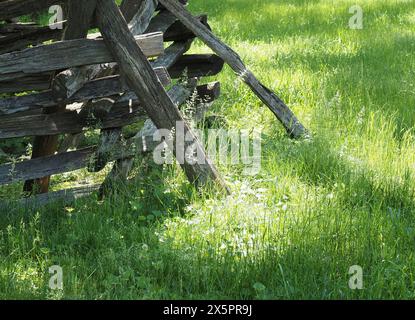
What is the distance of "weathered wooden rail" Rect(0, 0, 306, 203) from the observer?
468cm

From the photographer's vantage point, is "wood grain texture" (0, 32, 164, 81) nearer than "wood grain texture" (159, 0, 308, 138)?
Yes

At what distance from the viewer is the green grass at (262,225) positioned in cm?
391

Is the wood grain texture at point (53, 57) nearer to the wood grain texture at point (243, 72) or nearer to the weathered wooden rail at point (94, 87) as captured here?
the weathered wooden rail at point (94, 87)

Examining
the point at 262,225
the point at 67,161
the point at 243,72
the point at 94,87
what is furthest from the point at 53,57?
the point at 243,72

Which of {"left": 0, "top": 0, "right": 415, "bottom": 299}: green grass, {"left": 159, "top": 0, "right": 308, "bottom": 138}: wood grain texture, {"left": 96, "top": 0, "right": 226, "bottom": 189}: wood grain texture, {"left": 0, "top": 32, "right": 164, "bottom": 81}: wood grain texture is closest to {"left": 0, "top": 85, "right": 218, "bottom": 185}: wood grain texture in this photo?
{"left": 0, "top": 0, "right": 415, "bottom": 299}: green grass

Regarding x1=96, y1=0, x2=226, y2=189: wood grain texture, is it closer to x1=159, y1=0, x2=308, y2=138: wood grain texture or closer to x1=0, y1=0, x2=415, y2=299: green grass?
x1=0, y1=0, x2=415, y2=299: green grass

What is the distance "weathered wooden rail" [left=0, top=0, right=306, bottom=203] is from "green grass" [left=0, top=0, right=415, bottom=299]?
11.0 inches

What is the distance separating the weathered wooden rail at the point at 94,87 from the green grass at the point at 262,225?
0.28m

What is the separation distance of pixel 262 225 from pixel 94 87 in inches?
67.4

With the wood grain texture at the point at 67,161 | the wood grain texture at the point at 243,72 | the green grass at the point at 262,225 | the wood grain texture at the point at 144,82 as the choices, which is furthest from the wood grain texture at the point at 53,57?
the wood grain texture at the point at 243,72

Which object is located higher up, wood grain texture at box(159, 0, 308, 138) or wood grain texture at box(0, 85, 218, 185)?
wood grain texture at box(159, 0, 308, 138)

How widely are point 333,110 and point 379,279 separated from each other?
3030 mm

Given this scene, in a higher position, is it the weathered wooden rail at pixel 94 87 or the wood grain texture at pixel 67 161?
the weathered wooden rail at pixel 94 87
